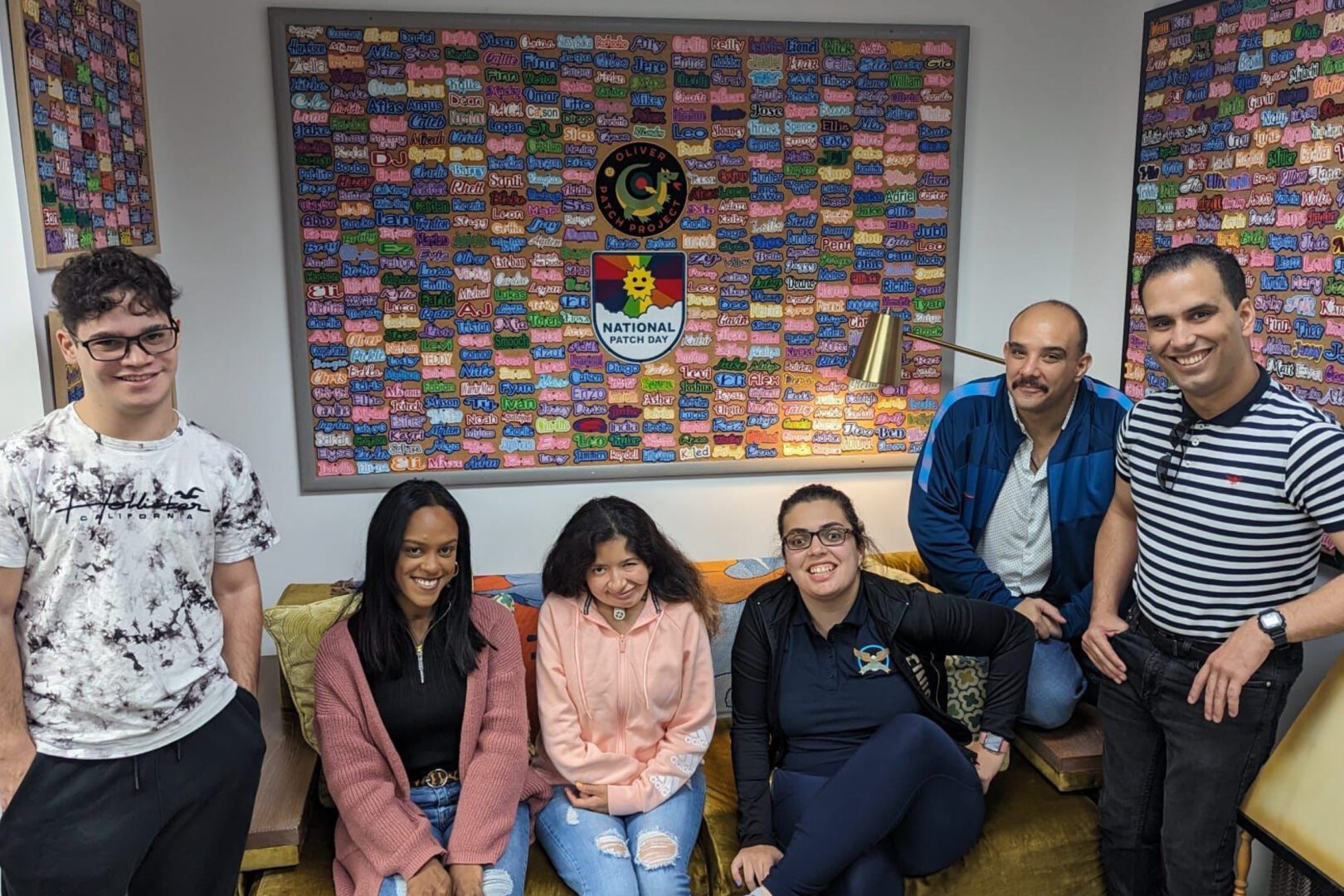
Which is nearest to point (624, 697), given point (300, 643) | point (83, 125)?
point (300, 643)

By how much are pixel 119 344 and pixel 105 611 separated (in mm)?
390

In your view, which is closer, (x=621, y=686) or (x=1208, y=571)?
(x=1208, y=571)

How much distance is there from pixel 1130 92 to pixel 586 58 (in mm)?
1562

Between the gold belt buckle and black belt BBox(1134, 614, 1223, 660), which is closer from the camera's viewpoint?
black belt BBox(1134, 614, 1223, 660)

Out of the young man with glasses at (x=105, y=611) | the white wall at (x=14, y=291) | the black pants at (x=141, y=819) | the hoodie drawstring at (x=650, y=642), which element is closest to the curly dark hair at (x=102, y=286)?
the young man with glasses at (x=105, y=611)

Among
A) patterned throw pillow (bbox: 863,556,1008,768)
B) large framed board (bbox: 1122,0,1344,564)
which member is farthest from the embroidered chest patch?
large framed board (bbox: 1122,0,1344,564)

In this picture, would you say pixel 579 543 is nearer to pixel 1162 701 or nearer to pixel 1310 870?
pixel 1162 701

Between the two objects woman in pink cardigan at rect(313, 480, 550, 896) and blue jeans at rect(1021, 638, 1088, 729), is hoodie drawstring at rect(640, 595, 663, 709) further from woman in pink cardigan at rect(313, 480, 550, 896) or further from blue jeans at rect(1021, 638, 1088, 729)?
blue jeans at rect(1021, 638, 1088, 729)

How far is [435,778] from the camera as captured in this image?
2.14 m

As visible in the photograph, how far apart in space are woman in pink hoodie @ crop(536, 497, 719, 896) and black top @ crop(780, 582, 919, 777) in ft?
0.60

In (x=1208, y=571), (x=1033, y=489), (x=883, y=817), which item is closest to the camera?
(x=1208, y=571)

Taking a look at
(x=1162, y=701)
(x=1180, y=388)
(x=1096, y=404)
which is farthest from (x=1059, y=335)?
(x=1162, y=701)

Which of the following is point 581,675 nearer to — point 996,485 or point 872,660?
point 872,660

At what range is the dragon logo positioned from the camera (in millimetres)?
3039
